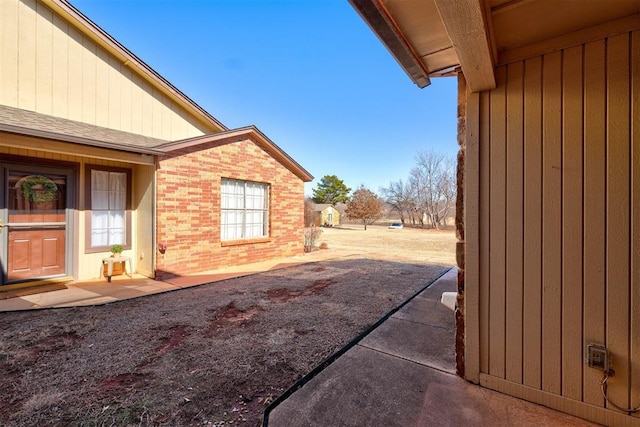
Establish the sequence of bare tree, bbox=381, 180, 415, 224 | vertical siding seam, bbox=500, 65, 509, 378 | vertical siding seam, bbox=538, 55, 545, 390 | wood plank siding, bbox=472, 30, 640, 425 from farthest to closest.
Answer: bare tree, bbox=381, 180, 415, 224, vertical siding seam, bbox=500, 65, 509, 378, vertical siding seam, bbox=538, 55, 545, 390, wood plank siding, bbox=472, 30, 640, 425

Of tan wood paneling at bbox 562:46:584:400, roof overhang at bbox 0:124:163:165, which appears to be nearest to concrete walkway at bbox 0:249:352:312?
roof overhang at bbox 0:124:163:165

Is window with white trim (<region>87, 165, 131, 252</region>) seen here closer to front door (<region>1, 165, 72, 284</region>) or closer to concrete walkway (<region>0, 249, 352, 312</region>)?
front door (<region>1, 165, 72, 284</region>)

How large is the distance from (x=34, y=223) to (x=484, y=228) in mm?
7247

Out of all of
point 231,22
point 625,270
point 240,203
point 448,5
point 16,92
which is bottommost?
point 625,270

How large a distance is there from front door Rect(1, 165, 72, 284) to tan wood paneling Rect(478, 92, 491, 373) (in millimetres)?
7106

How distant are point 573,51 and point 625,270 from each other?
147 centimetres

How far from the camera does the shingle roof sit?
4172 mm

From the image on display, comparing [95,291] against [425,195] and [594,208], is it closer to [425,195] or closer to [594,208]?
[594,208]

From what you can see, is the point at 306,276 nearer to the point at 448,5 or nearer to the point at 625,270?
the point at 625,270

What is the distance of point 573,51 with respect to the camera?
1.85 metres

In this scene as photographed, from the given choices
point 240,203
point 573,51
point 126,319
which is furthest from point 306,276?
point 573,51

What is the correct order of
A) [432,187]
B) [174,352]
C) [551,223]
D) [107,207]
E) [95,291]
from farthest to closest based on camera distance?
[432,187], [107,207], [95,291], [174,352], [551,223]

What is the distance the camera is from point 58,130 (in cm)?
468

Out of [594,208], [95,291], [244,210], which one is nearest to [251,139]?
[244,210]
